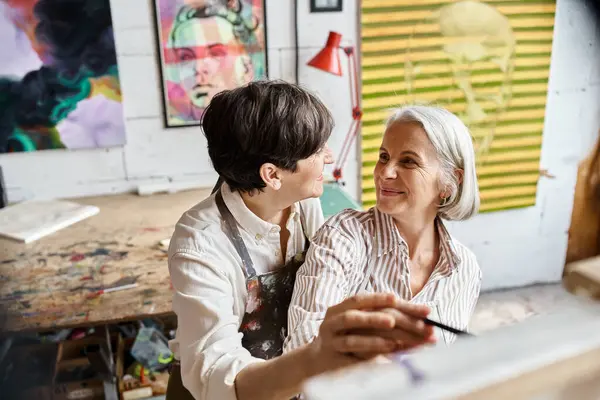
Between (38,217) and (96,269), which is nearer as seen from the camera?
(96,269)

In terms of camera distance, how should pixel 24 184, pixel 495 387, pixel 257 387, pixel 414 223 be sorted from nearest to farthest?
pixel 495 387 < pixel 257 387 < pixel 414 223 < pixel 24 184

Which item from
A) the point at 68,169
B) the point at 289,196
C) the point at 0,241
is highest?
the point at 289,196

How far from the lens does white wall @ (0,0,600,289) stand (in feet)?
9.55

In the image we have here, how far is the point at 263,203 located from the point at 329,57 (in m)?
1.64

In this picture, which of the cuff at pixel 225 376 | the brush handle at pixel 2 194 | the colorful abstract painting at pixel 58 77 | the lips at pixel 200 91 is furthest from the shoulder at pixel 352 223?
the brush handle at pixel 2 194

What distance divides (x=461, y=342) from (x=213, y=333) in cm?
93

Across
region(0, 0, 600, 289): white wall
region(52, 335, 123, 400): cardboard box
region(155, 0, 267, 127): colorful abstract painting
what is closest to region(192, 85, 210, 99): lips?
region(155, 0, 267, 127): colorful abstract painting

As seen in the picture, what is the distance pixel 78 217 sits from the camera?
2693 mm

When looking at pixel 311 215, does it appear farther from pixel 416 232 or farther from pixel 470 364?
pixel 470 364

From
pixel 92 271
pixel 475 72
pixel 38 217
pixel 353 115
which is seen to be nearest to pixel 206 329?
pixel 92 271

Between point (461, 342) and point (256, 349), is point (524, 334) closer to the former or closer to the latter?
point (461, 342)

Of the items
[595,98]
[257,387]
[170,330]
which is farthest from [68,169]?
[595,98]

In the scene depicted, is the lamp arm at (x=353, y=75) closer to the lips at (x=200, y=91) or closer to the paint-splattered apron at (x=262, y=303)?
the lips at (x=200, y=91)

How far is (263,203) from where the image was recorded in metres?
1.48
